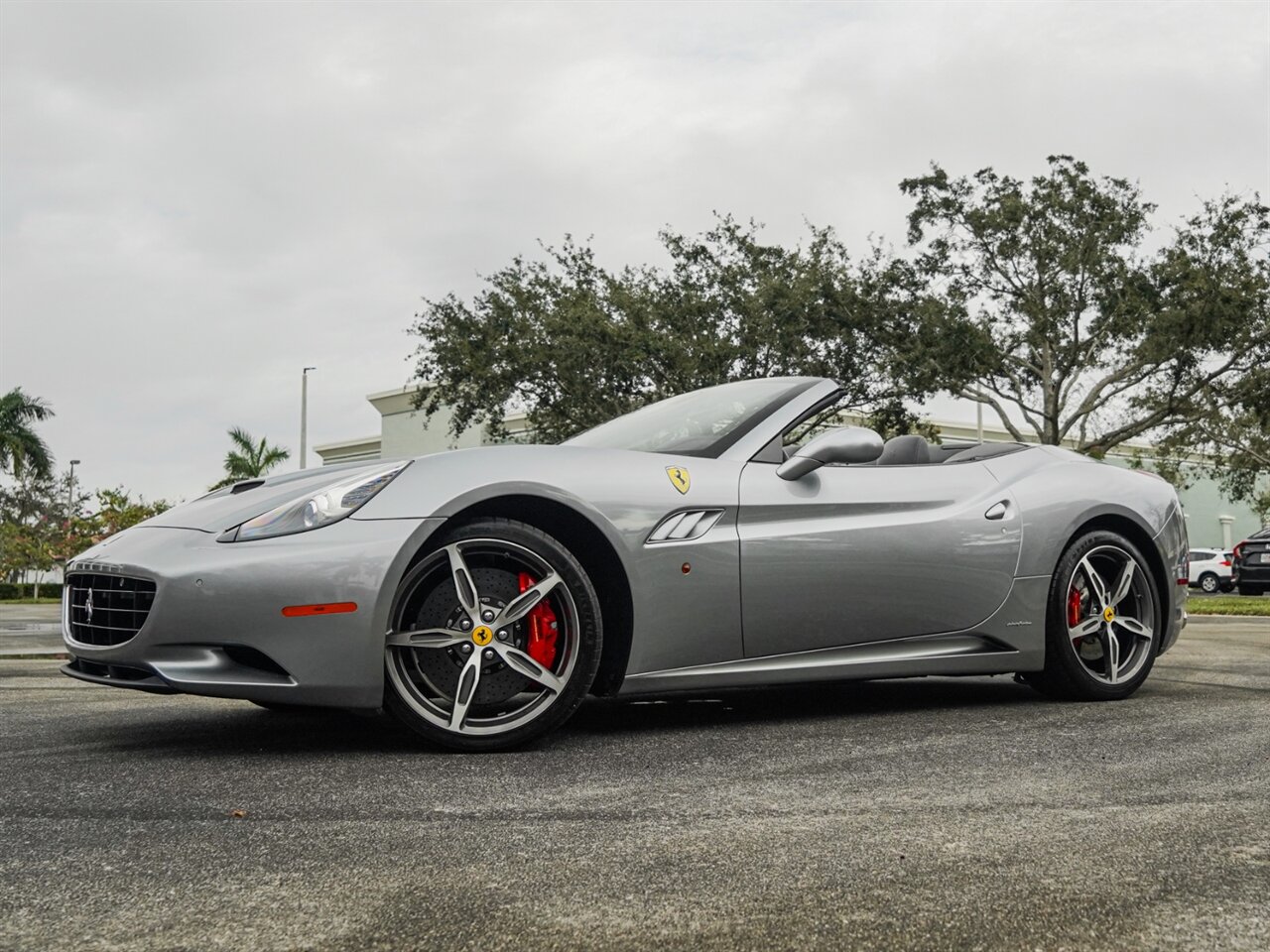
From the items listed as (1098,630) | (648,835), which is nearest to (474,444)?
(1098,630)

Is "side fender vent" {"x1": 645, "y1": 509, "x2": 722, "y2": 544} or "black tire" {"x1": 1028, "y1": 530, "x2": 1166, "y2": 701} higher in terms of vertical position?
"side fender vent" {"x1": 645, "y1": 509, "x2": 722, "y2": 544}

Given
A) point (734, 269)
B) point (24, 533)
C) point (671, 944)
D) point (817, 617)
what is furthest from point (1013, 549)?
point (24, 533)

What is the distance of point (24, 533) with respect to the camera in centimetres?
5000

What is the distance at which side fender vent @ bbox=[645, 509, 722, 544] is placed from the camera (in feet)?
13.4

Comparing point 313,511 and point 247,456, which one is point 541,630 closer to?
point 313,511

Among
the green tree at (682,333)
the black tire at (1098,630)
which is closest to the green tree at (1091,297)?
the green tree at (682,333)

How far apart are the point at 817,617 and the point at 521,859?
2.13 m

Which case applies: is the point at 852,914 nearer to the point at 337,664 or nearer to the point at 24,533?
the point at 337,664

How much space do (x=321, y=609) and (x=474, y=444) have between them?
3966 cm

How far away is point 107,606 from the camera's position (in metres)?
3.71

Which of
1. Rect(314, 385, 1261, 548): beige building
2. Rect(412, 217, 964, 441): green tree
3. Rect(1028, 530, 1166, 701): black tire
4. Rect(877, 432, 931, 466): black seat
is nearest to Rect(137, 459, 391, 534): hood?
Rect(877, 432, 931, 466): black seat

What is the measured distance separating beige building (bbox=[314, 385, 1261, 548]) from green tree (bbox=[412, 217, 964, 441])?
29.2 feet

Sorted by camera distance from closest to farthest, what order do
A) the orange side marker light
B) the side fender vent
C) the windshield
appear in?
the orange side marker light < the side fender vent < the windshield

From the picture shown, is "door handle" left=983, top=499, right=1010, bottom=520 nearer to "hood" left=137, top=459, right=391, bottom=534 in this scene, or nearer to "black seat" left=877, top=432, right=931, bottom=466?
"black seat" left=877, top=432, right=931, bottom=466
